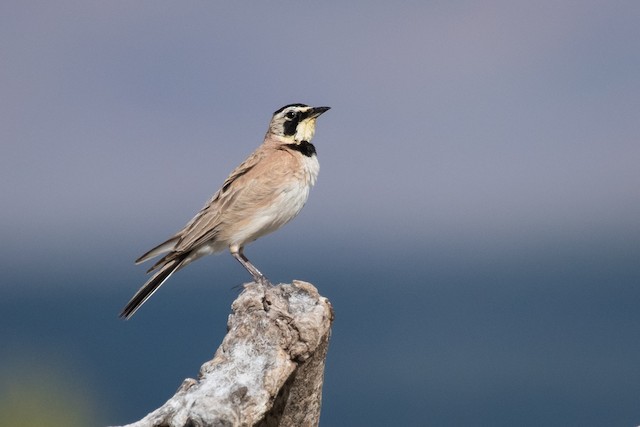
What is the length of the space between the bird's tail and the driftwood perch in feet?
5.79

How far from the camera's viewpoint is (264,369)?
5094mm

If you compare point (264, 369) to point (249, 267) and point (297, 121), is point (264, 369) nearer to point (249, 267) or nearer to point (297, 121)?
point (249, 267)

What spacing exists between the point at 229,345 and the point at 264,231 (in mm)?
3027

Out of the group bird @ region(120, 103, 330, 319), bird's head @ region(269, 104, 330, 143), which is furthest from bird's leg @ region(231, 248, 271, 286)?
bird's head @ region(269, 104, 330, 143)

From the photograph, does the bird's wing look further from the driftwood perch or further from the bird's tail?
the driftwood perch

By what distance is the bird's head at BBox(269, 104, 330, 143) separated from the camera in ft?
28.9

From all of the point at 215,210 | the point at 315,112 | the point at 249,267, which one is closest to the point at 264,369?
the point at 249,267

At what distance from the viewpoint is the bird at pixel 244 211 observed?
7.98 metres

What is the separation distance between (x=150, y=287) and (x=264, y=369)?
9.35ft

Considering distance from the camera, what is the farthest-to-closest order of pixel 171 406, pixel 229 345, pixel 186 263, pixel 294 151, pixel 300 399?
pixel 294 151 → pixel 186 263 → pixel 300 399 → pixel 229 345 → pixel 171 406

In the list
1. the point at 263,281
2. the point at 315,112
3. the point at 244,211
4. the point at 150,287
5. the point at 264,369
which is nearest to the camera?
the point at 264,369

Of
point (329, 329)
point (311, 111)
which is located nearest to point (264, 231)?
point (311, 111)

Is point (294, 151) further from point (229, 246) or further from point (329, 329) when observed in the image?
point (329, 329)

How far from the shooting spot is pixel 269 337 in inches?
211
